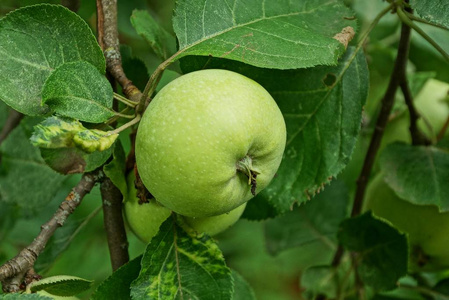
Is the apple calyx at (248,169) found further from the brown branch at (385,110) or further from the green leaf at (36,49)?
the brown branch at (385,110)

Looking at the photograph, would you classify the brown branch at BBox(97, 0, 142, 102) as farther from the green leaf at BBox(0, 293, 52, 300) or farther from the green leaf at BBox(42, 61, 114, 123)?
the green leaf at BBox(0, 293, 52, 300)

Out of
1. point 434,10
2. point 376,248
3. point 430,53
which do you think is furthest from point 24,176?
point 430,53

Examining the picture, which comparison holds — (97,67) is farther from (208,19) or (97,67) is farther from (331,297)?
(331,297)

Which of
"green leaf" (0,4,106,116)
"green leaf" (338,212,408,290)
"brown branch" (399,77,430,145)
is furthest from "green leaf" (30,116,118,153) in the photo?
"brown branch" (399,77,430,145)

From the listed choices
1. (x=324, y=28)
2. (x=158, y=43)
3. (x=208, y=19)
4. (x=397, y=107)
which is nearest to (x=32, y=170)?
(x=158, y=43)

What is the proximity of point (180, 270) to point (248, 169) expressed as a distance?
226mm

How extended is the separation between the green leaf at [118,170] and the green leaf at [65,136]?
5.6 inches

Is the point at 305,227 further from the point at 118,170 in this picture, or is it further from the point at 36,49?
the point at 36,49

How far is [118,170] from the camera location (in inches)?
35.1

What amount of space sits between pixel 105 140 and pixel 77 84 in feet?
0.37

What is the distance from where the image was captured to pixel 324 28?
3.21 ft

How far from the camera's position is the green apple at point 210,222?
927 millimetres

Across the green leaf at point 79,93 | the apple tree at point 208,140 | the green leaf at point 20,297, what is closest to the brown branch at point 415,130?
the apple tree at point 208,140

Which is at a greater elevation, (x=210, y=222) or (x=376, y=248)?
(x=210, y=222)
